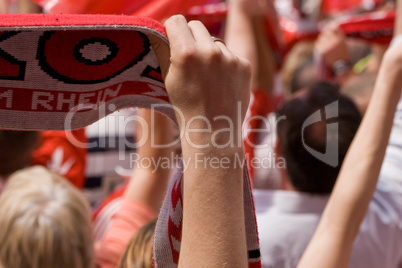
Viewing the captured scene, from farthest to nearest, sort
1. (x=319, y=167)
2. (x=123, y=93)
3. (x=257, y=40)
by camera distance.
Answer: (x=257, y=40) → (x=319, y=167) → (x=123, y=93)

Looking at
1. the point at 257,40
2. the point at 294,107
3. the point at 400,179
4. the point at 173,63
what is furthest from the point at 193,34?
the point at 257,40

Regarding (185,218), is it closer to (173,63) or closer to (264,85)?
(173,63)

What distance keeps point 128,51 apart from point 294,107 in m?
1.06

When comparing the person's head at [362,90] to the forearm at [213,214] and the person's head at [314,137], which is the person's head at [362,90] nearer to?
the person's head at [314,137]

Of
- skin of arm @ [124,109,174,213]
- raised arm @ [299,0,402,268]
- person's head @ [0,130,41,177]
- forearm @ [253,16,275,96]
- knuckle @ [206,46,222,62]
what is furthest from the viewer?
forearm @ [253,16,275,96]

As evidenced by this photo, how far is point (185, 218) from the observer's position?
2.31 ft

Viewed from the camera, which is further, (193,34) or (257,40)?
(257,40)

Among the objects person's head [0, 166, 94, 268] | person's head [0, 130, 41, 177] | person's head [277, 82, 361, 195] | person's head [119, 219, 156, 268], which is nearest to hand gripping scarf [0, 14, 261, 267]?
person's head [119, 219, 156, 268]

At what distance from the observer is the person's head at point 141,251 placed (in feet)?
3.76

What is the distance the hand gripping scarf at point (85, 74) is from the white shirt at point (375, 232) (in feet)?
2.38

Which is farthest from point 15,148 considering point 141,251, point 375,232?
point 375,232

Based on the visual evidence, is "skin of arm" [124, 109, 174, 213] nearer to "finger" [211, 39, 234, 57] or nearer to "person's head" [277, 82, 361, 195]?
"person's head" [277, 82, 361, 195]

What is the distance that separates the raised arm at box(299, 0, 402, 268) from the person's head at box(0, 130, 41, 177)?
3.29 feet

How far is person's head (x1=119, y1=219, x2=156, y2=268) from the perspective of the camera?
3.76 ft
